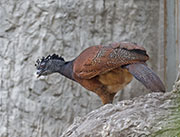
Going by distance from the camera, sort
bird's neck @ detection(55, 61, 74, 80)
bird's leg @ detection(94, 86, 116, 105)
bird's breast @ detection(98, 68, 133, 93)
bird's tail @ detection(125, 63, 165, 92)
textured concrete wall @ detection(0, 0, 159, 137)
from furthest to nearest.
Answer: textured concrete wall @ detection(0, 0, 159, 137), bird's neck @ detection(55, 61, 74, 80), bird's leg @ detection(94, 86, 116, 105), bird's breast @ detection(98, 68, 133, 93), bird's tail @ detection(125, 63, 165, 92)

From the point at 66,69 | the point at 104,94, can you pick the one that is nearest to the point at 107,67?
the point at 104,94

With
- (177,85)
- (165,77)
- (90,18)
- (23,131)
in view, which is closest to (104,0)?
(90,18)

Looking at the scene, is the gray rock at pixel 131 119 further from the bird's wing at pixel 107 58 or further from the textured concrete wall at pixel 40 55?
the textured concrete wall at pixel 40 55

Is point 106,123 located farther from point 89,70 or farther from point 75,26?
point 75,26

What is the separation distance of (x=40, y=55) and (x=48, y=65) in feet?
1.73

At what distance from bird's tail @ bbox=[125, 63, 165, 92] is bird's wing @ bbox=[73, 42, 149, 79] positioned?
8 centimetres

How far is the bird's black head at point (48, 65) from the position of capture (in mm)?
4133

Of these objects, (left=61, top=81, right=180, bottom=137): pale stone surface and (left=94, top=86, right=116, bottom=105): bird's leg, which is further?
(left=94, top=86, right=116, bottom=105): bird's leg

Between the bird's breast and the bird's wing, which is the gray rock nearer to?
the bird's wing

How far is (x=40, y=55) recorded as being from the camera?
4648 mm

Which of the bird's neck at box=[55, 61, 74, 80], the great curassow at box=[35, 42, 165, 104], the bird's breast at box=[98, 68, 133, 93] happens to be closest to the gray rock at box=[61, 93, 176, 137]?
the great curassow at box=[35, 42, 165, 104]

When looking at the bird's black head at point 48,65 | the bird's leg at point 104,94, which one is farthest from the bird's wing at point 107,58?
the bird's black head at point 48,65

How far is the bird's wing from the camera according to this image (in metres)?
3.57

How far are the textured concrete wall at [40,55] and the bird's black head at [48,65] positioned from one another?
456 mm
